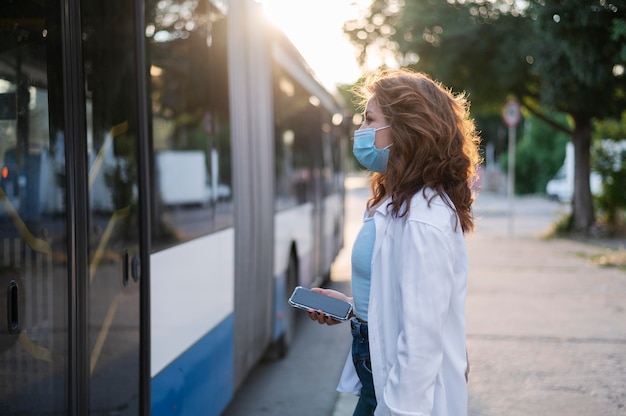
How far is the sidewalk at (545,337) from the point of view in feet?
20.7

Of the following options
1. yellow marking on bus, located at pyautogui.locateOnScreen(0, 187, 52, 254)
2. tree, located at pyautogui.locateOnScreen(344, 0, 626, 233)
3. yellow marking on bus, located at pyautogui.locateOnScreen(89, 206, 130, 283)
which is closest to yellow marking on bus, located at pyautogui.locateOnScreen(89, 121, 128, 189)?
yellow marking on bus, located at pyautogui.locateOnScreen(89, 206, 130, 283)

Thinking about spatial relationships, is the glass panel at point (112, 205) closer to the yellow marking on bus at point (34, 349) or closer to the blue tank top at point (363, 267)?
the yellow marking on bus at point (34, 349)

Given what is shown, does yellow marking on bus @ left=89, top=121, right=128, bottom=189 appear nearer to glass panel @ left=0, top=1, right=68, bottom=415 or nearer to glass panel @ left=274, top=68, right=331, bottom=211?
glass panel @ left=0, top=1, right=68, bottom=415

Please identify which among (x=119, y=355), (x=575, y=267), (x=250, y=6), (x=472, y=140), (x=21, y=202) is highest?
(x=250, y=6)

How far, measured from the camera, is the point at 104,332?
335 cm

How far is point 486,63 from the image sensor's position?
18.9m

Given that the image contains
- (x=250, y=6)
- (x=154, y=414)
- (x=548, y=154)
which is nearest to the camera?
(x=154, y=414)

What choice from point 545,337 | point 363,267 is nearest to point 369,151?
point 363,267

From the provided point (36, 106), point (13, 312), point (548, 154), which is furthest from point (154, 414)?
point (548, 154)

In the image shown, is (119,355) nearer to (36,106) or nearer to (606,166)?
(36,106)

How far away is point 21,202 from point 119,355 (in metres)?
0.94

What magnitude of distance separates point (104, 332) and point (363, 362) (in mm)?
1105

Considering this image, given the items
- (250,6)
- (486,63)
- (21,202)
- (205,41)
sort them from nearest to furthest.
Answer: (21,202), (205,41), (250,6), (486,63)

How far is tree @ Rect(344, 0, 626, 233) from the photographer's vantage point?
16656 mm
